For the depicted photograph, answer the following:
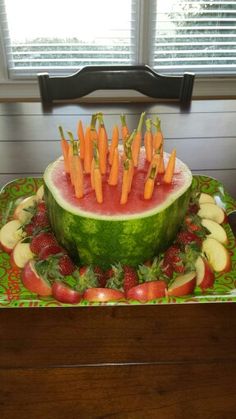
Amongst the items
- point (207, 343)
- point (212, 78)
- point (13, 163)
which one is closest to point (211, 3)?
point (212, 78)

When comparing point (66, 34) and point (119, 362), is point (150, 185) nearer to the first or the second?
point (119, 362)

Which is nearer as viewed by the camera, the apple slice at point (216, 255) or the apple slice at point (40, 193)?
the apple slice at point (216, 255)

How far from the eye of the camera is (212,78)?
325 centimetres

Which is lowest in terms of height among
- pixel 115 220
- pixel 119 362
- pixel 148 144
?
pixel 119 362

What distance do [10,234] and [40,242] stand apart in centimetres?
12

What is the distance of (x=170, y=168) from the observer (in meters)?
0.98

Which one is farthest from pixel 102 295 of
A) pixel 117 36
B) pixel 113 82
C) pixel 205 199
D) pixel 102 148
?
pixel 117 36

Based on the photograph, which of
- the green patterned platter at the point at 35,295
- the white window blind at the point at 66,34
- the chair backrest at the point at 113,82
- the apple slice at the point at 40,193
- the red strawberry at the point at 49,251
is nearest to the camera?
the green patterned platter at the point at 35,295

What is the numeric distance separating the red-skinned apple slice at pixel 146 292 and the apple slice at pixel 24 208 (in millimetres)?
392

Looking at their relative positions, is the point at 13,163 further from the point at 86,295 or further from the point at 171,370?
the point at 171,370

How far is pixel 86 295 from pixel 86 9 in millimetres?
2728

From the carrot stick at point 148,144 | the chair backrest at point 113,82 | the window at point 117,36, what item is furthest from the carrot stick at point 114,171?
the window at point 117,36

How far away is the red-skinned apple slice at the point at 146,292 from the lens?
0.86 metres

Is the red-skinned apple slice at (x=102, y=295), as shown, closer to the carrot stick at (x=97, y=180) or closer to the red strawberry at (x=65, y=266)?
the red strawberry at (x=65, y=266)
